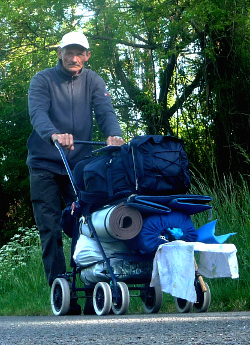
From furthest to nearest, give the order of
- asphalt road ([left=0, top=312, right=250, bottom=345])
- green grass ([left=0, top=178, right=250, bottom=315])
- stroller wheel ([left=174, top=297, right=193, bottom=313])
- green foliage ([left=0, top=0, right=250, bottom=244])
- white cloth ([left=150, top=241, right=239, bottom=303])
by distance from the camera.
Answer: green foliage ([left=0, top=0, right=250, bottom=244]) → green grass ([left=0, top=178, right=250, bottom=315]) → stroller wheel ([left=174, top=297, right=193, bottom=313]) → white cloth ([left=150, top=241, right=239, bottom=303]) → asphalt road ([left=0, top=312, right=250, bottom=345])

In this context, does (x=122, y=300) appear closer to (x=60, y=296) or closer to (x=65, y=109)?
(x=60, y=296)

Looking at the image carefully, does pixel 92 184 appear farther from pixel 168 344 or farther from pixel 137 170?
pixel 168 344

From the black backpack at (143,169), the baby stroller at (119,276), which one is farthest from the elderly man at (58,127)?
the black backpack at (143,169)

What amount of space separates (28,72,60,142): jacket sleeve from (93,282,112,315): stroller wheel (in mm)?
1242

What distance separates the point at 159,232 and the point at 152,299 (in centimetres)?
81

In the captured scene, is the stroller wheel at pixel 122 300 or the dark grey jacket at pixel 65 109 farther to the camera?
the dark grey jacket at pixel 65 109

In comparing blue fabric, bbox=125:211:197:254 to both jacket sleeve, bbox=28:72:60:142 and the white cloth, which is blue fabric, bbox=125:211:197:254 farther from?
jacket sleeve, bbox=28:72:60:142

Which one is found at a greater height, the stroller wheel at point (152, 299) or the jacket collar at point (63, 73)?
the jacket collar at point (63, 73)

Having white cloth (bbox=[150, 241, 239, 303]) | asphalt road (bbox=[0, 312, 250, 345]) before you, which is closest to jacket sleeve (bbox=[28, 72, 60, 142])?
white cloth (bbox=[150, 241, 239, 303])

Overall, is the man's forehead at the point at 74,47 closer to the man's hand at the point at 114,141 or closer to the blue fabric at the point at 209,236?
the man's hand at the point at 114,141

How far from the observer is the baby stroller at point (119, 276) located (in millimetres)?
4395

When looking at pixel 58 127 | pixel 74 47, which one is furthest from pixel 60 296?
pixel 74 47

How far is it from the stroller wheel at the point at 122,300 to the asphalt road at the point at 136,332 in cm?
52

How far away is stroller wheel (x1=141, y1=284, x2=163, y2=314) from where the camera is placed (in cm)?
485
